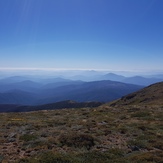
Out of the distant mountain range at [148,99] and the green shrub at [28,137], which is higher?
the green shrub at [28,137]

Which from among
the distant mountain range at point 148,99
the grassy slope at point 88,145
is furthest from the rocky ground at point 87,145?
the distant mountain range at point 148,99

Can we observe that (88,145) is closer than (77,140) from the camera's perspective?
Yes

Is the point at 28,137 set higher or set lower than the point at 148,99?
higher

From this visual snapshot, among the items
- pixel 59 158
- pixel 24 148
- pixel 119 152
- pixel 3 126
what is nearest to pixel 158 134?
pixel 119 152

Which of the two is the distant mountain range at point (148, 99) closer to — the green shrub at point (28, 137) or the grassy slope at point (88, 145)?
the grassy slope at point (88, 145)

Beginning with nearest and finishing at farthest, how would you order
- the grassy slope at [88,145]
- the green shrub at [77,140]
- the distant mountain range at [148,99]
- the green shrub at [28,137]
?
the grassy slope at [88,145] → the green shrub at [77,140] → the green shrub at [28,137] → the distant mountain range at [148,99]

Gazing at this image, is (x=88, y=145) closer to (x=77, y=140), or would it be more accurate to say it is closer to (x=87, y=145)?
(x=87, y=145)

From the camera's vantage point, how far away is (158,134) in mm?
18188

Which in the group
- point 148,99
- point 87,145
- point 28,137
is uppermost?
point 87,145

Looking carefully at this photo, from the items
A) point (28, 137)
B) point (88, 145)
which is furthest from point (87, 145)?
point (28, 137)

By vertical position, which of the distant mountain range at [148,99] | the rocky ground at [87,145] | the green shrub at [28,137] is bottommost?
the distant mountain range at [148,99]

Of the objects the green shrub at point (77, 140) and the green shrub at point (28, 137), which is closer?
the green shrub at point (77, 140)

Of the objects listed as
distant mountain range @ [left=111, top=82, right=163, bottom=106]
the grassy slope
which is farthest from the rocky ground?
distant mountain range @ [left=111, top=82, right=163, bottom=106]

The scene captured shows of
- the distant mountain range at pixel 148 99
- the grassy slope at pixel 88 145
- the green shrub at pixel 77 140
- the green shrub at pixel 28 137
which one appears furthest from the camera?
the distant mountain range at pixel 148 99
